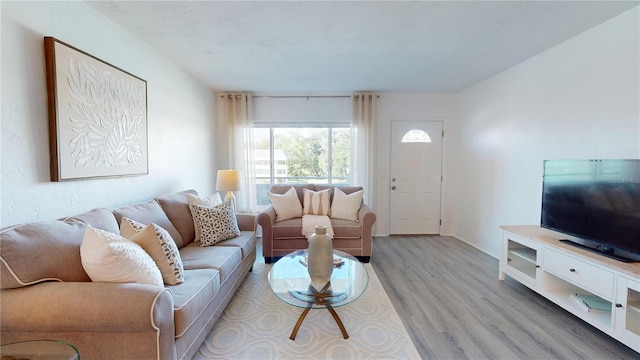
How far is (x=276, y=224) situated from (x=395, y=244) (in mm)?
1917

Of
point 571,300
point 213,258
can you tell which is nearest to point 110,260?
point 213,258

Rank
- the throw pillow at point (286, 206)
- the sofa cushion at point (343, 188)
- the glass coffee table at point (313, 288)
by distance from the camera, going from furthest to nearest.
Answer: the sofa cushion at point (343, 188), the throw pillow at point (286, 206), the glass coffee table at point (313, 288)

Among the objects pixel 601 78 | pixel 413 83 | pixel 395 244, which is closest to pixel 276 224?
pixel 395 244

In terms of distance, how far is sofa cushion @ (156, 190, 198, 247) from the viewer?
100 inches

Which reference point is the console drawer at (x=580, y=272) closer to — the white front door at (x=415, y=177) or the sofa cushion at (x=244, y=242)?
the white front door at (x=415, y=177)

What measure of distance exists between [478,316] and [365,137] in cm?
289

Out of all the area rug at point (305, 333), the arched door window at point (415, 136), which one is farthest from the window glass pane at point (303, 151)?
the area rug at point (305, 333)

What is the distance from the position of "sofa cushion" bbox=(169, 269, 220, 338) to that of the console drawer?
265cm

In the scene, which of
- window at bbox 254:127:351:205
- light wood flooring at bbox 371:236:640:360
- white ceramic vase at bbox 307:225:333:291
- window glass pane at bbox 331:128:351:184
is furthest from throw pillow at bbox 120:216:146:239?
window glass pane at bbox 331:128:351:184

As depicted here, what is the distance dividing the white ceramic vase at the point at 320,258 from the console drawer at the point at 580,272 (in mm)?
1846

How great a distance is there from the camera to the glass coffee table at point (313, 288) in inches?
70.5

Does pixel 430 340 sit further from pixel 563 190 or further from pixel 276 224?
pixel 276 224

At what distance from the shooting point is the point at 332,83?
12.8 feet

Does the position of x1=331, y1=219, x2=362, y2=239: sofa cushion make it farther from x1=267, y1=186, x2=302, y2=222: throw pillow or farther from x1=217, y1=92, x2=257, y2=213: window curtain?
x1=217, y1=92, x2=257, y2=213: window curtain
